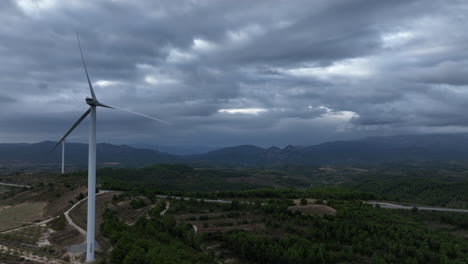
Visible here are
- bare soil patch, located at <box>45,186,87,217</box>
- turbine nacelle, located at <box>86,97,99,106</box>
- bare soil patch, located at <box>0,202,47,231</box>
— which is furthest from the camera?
bare soil patch, located at <box>45,186,87,217</box>

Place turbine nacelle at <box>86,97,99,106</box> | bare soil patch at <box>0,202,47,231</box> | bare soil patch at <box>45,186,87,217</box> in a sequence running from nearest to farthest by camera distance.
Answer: turbine nacelle at <box>86,97,99,106</box> < bare soil patch at <box>0,202,47,231</box> < bare soil patch at <box>45,186,87,217</box>

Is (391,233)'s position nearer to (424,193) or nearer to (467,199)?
(467,199)

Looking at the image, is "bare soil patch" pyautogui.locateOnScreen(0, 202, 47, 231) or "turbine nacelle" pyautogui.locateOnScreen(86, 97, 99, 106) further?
"bare soil patch" pyautogui.locateOnScreen(0, 202, 47, 231)

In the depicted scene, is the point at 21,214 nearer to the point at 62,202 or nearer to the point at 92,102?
the point at 62,202

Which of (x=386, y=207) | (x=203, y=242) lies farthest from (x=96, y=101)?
(x=386, y=207)

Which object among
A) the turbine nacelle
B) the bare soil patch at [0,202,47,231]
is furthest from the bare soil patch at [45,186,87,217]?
the turbine nacelle

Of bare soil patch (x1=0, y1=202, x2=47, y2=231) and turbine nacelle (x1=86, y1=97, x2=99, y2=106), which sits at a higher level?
turbine nacelle (x1=86, y1=97, x2=99, y2=106)

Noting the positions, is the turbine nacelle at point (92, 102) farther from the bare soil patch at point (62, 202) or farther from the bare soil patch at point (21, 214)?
the bare soil patch at point (62, 202)

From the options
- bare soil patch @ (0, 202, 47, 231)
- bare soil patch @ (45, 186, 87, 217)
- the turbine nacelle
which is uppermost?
the turbine nacelle

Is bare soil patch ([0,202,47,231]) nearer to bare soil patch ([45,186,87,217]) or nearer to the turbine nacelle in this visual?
bare soil patch ([45,186,87,217])

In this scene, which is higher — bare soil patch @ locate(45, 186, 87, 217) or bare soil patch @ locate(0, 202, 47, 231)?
bare soil patch @ locate(45, 186, 87, 217)

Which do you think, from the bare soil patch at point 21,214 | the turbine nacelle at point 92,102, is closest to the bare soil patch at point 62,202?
the bare soil patch at point 21,214
